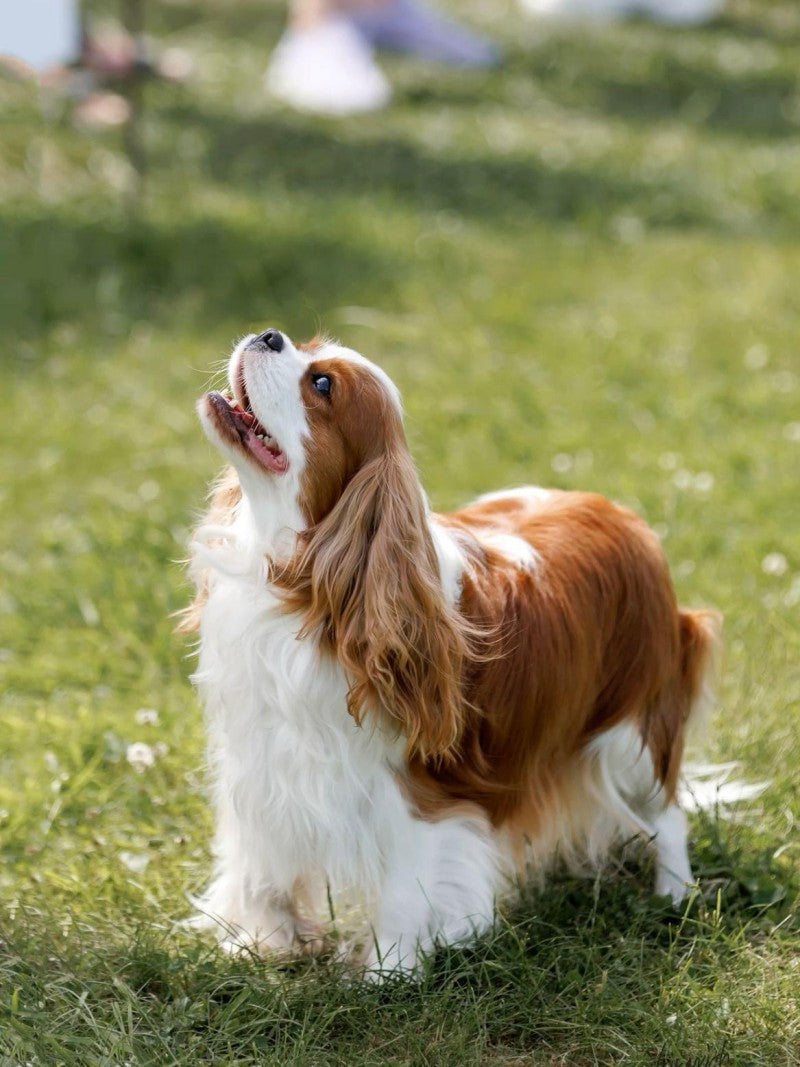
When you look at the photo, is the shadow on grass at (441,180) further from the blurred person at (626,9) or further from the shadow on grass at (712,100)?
the blurred person at (626,9)

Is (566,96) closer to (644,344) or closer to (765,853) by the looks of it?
(644,344)

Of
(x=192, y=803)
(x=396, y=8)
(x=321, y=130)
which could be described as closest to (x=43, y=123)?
(x=321, y=130)

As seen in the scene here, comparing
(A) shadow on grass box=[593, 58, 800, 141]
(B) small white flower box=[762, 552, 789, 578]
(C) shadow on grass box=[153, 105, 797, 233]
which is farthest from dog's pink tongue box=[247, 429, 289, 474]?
(A) shadow on grass box=[593, 58, 800, 141]

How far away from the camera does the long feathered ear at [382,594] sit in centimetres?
284

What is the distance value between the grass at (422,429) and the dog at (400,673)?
0.51ft

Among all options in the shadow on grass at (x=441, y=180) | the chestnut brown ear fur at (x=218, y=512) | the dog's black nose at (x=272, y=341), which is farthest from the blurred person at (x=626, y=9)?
the dog's black nose at (x=272, y=341)

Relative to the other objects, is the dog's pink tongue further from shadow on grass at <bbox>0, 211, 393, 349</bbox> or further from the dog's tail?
shadow on grass at <bbox>0, 211, 393, 349</bbox>

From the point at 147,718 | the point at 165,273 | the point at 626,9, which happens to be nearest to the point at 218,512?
the point at 147,718

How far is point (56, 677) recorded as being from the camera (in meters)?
4.57

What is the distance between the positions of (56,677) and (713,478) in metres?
2.53

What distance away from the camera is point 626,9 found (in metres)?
14.7

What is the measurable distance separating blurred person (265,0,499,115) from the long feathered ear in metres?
8.81

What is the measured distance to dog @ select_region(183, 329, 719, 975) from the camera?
113 inches

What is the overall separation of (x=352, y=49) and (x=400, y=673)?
999cm
